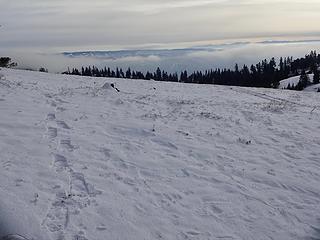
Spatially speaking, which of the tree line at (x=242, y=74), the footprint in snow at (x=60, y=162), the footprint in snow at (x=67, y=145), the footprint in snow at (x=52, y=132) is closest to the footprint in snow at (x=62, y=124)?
the footprint in snow at (x=52, y=132)

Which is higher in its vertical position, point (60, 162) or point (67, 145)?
point (67, 145)

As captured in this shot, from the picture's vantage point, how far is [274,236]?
333 inches

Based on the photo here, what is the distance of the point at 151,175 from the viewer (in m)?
11.0

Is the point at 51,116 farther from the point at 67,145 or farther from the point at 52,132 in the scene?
the point at 67,145

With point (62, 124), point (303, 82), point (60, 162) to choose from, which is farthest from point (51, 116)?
point (303, 82)

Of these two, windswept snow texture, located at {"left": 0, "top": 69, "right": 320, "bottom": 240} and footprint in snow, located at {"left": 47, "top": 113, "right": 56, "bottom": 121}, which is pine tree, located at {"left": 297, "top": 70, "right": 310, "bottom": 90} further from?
footprint in snow, located at {"left": 47, "top": 113, "right": 56, "bottom": 121}

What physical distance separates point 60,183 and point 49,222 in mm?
1885

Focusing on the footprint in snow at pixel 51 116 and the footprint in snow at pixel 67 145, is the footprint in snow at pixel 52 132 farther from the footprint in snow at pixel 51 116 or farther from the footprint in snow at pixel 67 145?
the footprint in snow at pixel 51 116

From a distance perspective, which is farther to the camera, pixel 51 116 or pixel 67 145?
pixel 51 116

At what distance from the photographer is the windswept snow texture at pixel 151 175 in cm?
827

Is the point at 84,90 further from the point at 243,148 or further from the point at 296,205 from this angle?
the point at 296,205

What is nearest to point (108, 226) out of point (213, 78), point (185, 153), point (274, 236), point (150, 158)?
point (274, 236)

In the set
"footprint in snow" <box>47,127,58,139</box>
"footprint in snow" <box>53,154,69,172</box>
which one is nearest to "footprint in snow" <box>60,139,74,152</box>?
"footprint in snow" <box>47,127,58,139</box>

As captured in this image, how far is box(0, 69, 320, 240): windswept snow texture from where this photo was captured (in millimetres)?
8273
